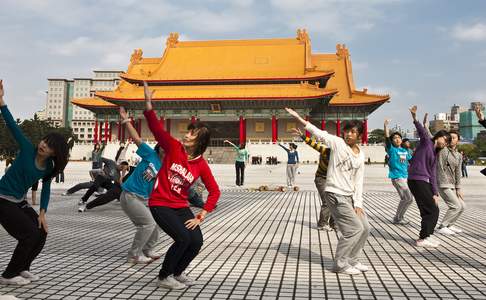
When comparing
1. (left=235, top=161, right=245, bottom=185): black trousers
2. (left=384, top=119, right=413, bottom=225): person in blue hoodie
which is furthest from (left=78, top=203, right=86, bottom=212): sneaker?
(left=235, top=161, right=245, bottom=185): black trousers

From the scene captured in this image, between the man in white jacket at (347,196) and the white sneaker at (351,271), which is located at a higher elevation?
the man in white jacket at (347,196)

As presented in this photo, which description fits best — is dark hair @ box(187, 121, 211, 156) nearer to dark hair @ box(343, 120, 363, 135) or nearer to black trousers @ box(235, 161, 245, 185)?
dark hair @ box(343, 120, 363, 135)

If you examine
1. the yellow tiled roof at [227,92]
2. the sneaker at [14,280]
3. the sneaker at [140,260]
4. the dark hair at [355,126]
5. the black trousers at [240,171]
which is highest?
the yellow tiled roof at [227,92]

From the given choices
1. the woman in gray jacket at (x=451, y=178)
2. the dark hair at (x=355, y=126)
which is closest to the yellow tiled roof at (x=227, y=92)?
the woman in gray jacket at (x=451, y=178)

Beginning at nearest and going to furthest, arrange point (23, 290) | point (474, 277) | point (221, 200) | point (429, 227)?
point (23, 290) → point (474, 277) → point (429, 227) → point (221, 200)

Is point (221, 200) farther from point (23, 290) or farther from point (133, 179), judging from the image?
point (23, 290)

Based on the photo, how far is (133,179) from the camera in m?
3.87

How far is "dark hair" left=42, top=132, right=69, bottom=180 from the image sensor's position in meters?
3.07

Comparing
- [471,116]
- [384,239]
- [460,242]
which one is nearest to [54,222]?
[384,239]

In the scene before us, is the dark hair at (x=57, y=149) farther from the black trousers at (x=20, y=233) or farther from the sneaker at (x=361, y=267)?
the sneaker at (x=361, y=267)

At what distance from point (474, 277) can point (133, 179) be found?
3.26m

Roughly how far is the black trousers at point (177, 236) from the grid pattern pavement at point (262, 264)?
22 centimetres

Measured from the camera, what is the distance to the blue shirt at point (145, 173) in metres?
3.78

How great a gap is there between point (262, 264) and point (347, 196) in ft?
3.51
